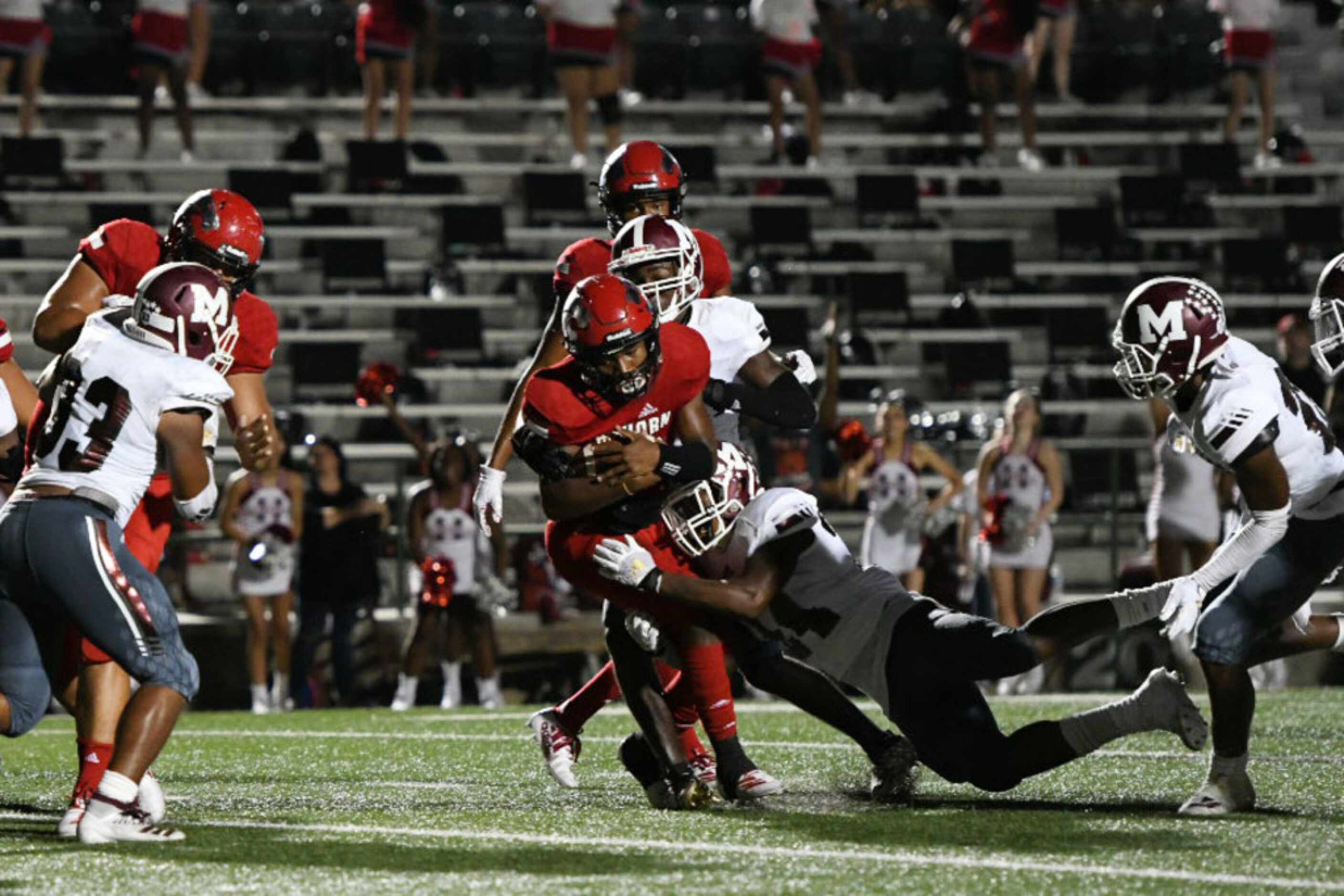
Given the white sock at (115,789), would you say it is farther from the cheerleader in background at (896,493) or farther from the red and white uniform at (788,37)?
the red and white uniform at (788,37)

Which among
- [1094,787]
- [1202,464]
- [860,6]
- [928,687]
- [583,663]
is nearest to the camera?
[928,687]

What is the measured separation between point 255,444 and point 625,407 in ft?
3.22

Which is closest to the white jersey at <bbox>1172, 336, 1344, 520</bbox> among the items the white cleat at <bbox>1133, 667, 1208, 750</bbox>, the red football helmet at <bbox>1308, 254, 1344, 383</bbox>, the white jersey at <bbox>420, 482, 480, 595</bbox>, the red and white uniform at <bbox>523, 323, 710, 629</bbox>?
the white cleat at <bbox>1133, 667, 1208, 750</bbox>

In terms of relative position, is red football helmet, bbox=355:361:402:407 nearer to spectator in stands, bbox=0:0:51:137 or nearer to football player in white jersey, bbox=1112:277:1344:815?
spectator in stands, bbox=0:0:51:137

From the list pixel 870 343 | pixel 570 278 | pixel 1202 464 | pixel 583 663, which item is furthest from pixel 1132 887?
pixel 870 343

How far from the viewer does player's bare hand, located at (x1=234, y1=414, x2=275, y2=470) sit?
6055mm

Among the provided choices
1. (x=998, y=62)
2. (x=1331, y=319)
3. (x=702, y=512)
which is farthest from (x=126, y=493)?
(x=998, y=62)

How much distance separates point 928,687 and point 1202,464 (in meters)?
6.22

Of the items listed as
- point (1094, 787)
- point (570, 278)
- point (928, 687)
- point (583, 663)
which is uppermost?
point (570, 278)

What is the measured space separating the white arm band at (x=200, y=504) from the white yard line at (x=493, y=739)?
2.91 metres

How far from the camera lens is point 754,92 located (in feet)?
61.1

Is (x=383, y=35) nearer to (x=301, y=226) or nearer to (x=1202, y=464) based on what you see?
(x=301, y=226)

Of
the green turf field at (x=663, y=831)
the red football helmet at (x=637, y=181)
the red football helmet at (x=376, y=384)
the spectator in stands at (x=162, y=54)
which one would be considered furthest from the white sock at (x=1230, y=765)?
the spectator in stands at (x=162, y=54)

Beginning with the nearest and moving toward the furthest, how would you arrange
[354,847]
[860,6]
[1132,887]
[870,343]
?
[1132,887] < [354,847] < [870,343] < [860,6]
